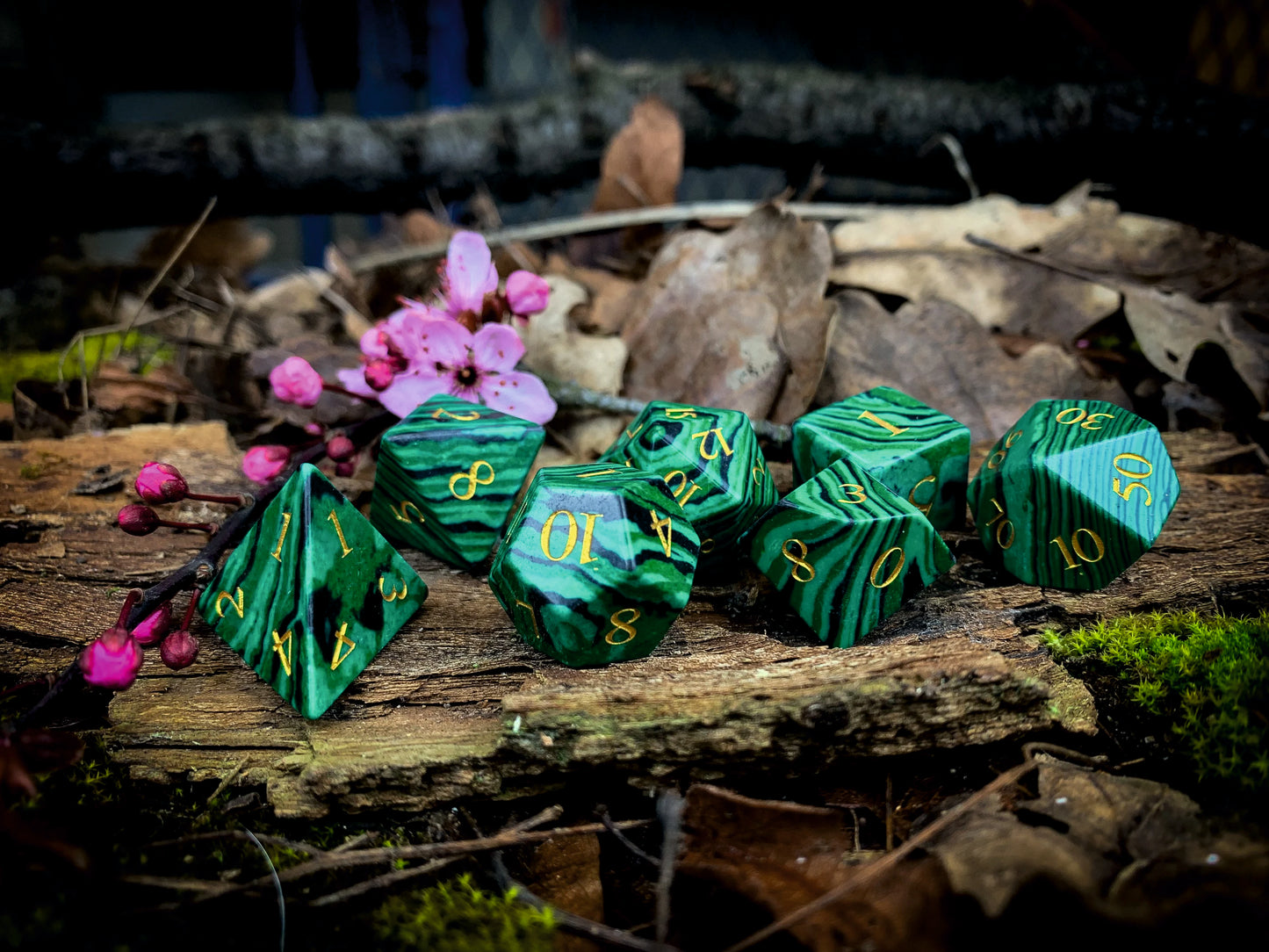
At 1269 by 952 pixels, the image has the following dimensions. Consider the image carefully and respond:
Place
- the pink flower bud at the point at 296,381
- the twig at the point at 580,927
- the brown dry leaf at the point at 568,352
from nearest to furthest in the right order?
1. the twig at the point at 580,927
2. the pink flower bud at the point at 296,381
3. the brown dry leaf at the point at 568,352

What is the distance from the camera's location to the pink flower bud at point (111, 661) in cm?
132

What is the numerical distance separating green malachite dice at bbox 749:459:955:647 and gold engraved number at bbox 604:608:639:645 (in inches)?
12.0

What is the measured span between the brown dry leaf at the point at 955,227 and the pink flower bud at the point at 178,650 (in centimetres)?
217

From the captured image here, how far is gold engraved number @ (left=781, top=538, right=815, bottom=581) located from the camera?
1526mm

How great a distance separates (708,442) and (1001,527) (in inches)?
25.1

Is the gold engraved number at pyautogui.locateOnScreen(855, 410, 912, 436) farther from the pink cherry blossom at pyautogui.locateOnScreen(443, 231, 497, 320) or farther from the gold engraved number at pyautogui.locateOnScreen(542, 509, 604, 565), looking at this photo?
the pink cherry blossom at pyautogui.locateOnScreen(443, 231, 497, 320)

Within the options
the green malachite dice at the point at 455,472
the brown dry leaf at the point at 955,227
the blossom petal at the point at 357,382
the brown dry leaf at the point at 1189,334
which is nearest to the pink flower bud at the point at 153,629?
the green malachite dice at the point at 455,472

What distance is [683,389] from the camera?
7.47 feet

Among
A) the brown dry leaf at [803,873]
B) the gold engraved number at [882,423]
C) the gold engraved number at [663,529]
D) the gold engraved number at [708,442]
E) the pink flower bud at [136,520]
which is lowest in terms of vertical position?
the brown dry leaf at [803,873]

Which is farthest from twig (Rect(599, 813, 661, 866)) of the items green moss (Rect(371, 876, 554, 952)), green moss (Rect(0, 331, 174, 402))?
green moss (Rect(0, 331, 174, 402))

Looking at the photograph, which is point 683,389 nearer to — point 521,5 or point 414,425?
point 414,425

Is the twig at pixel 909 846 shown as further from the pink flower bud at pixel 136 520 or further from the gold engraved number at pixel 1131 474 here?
the pink flower bud at pixel 136 520

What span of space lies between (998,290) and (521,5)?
3704 mm

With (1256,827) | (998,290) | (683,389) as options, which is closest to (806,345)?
(683,389)
